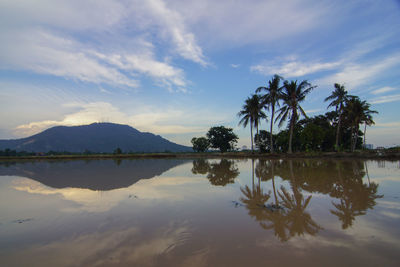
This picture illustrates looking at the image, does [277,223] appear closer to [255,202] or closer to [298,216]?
[298,216]

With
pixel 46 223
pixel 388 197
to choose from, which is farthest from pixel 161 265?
pixel 388 197

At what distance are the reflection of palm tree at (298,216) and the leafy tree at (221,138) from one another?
183 ft

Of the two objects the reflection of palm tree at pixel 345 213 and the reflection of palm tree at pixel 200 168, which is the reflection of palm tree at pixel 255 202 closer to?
the reflection of palm tree at pixel 345 213

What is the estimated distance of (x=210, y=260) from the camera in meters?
2.78

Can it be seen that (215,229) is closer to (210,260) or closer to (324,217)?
(210,260)

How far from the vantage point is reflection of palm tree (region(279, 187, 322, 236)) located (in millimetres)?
3783

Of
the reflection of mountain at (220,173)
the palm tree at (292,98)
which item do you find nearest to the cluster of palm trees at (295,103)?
the palm tree at (292,98)

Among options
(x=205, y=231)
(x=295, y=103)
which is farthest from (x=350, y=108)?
(x=205, y=231)

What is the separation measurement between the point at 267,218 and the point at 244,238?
1249mm

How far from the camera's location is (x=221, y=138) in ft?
205

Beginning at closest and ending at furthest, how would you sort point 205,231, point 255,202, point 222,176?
point 205,231
point 255,202
point 222,176

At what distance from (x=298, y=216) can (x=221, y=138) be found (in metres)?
58.1

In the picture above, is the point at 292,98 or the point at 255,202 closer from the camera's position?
the point at 255,202

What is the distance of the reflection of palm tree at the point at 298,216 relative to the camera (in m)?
3.78
